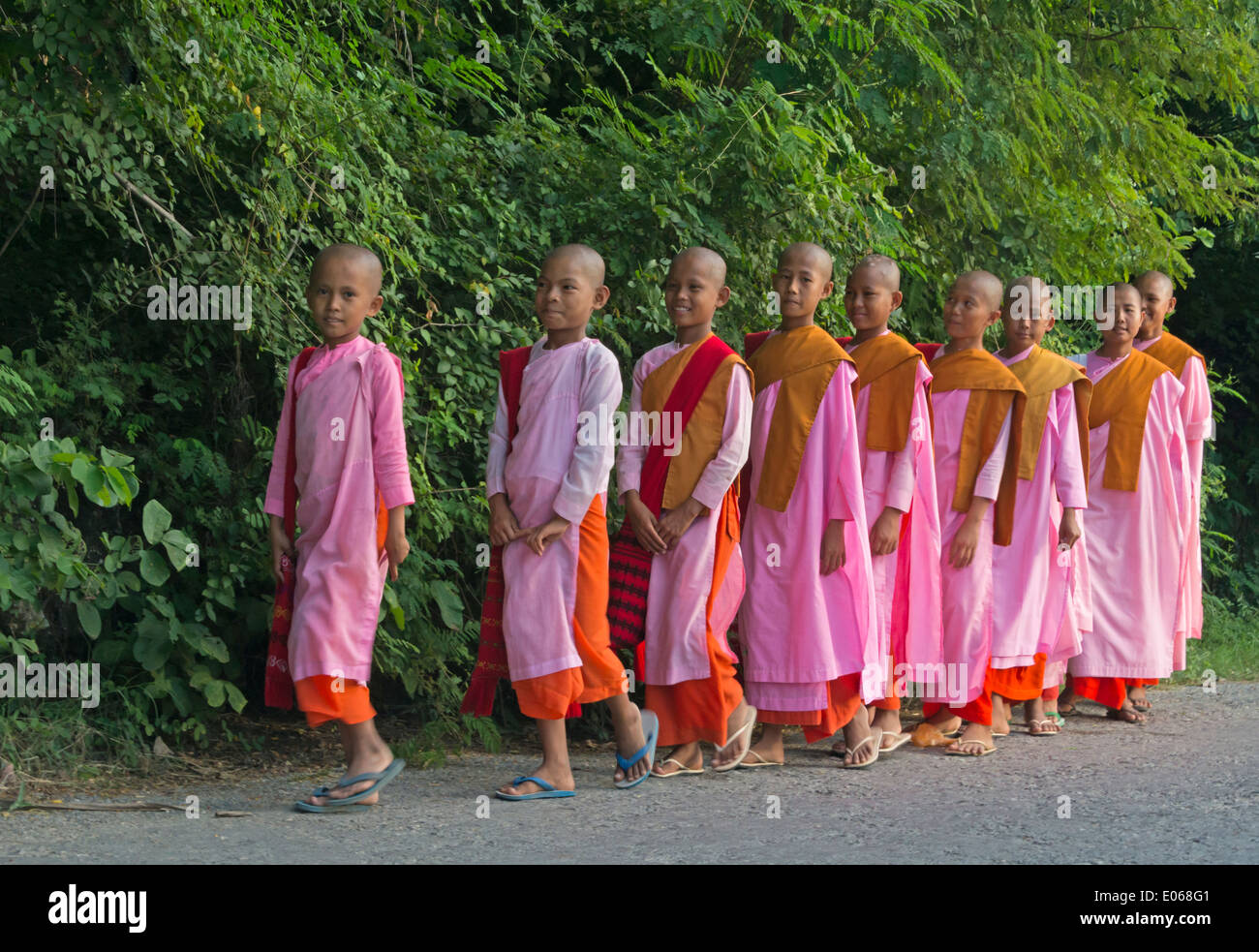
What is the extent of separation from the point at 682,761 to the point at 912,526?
1593 millimetres

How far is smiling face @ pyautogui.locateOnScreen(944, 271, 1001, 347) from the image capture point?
22.7 ft

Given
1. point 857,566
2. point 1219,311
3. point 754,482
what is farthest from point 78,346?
point 1219,311

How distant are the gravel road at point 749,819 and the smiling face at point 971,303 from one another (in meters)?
1.99

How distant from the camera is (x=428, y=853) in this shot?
176 inches

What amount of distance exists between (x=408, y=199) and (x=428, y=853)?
3.45 meters

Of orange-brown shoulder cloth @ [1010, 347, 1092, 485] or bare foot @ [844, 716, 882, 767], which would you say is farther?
orange-brown shoulder cloth @ [1010, 347, 1092, 485]

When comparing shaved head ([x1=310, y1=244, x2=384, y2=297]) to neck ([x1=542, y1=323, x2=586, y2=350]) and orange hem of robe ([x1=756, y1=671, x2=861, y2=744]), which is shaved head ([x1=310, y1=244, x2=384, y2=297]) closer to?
neck ([x1=542, y1=323, x2=586, y2=350])

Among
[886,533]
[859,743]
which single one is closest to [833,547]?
[886,533]

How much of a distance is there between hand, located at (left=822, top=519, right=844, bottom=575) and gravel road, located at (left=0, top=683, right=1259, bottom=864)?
85 centimetres

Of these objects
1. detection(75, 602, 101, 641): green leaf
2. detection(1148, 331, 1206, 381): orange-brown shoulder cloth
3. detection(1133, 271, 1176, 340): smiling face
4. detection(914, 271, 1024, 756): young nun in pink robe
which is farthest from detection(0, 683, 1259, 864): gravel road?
detection(1133, 271, 1176, 340): smiling face

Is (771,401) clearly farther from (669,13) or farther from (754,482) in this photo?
(669,13)

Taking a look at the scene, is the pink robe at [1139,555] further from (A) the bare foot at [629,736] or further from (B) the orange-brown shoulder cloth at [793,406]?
(A) the bare foot at [629,736]

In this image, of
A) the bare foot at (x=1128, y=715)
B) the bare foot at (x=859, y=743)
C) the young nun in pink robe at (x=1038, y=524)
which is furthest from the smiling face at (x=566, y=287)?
the bare foot at (x=1128, y=715)

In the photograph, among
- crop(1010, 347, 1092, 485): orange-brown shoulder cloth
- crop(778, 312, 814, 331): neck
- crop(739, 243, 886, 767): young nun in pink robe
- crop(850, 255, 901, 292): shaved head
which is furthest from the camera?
crop(1010, 347, 1092, 485): orange-brown shoulder cloth
